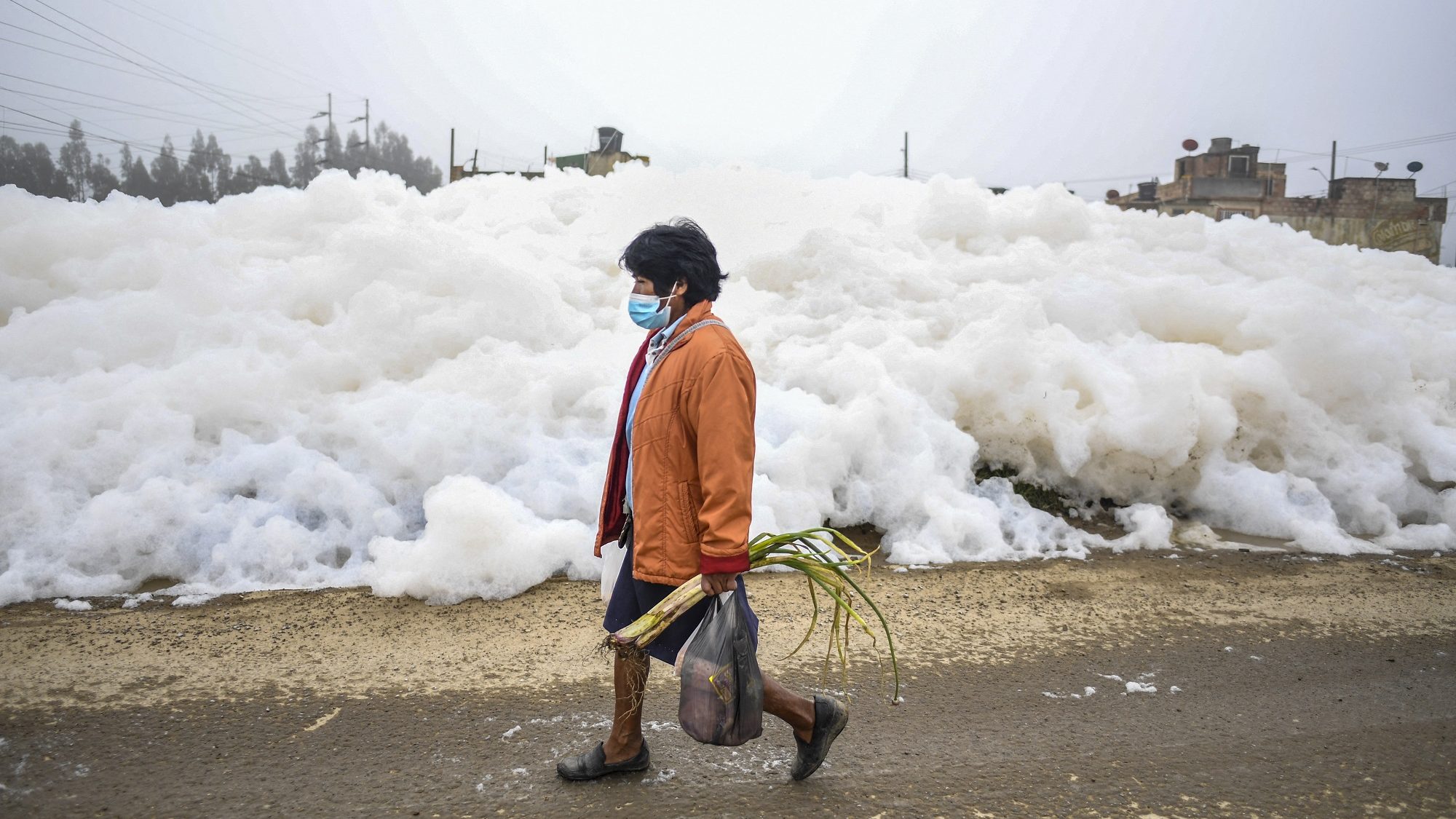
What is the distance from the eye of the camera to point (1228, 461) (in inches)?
271

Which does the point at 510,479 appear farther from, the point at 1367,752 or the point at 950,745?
the point at 1367,752

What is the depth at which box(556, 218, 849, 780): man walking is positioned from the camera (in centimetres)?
259

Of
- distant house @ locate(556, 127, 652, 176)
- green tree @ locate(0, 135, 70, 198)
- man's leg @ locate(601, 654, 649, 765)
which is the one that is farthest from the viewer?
distant house @ locate(556, 127, 652, 176)

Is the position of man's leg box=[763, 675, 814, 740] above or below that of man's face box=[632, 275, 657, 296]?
below

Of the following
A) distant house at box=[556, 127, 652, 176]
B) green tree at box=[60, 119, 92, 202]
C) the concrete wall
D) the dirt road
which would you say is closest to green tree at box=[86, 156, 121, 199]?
green tree at box=[60, 119, 92, 202]

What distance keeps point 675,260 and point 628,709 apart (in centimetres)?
143

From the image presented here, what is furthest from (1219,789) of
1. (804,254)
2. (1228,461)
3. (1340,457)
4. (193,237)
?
(193,237)

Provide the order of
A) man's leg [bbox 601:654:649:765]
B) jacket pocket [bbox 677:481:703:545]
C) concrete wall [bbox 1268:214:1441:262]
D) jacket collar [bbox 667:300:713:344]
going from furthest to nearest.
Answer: concrete wall [bbox 1268:214:1441:262] < man's leg [bbox 601:654:649:765] < jacket collar [bbox 667:300:713:344] < jacket pocket [bbox 677:481:703:545]

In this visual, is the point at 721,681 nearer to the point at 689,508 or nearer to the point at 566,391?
the point at 689,508

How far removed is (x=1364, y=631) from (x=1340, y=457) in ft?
9.59

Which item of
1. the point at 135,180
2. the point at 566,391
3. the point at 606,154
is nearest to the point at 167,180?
the point at 135,180

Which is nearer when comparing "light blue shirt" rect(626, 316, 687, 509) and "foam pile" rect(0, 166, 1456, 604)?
"light blue shirt" rect(626, 316, 687, 509)

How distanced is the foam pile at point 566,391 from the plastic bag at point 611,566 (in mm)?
1940

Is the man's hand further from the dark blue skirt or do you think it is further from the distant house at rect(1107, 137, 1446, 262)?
the distant house at rect(1107, 137, 1446, 262)
